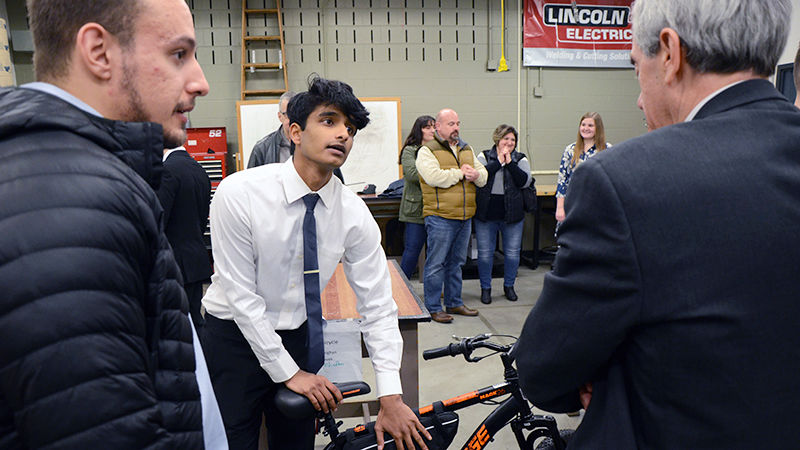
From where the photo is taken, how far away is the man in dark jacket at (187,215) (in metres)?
2.46

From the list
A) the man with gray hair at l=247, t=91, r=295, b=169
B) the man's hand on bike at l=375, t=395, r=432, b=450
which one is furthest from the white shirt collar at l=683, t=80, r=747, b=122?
the man with gray hair at l=247, t=91, r=295, b=169

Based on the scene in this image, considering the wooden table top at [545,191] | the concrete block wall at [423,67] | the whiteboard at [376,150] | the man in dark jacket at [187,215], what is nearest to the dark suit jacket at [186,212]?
the man in dark jacket at [187,215]

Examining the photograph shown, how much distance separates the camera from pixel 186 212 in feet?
8.29

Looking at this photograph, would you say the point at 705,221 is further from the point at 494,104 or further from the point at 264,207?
the point at 494,104

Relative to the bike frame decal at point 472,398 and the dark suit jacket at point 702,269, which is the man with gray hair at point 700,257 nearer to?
the dark suit jacket at point 702,269

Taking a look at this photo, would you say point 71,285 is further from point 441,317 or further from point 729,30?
point 441,317

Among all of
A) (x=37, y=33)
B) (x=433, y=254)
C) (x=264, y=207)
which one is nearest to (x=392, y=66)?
(x=433, y=254)

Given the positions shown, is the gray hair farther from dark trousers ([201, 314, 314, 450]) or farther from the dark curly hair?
dark trousers ([201, 314, 314, 450])

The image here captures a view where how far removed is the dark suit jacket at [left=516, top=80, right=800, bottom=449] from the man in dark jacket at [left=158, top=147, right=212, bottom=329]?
2.13 meters

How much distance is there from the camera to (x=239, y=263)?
5.25ft

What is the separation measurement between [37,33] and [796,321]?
1114 millimetres

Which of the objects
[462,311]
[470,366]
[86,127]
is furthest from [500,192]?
[86,127]

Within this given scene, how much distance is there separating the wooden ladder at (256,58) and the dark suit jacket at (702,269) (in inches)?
234

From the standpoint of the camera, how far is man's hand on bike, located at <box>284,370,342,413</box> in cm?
155
